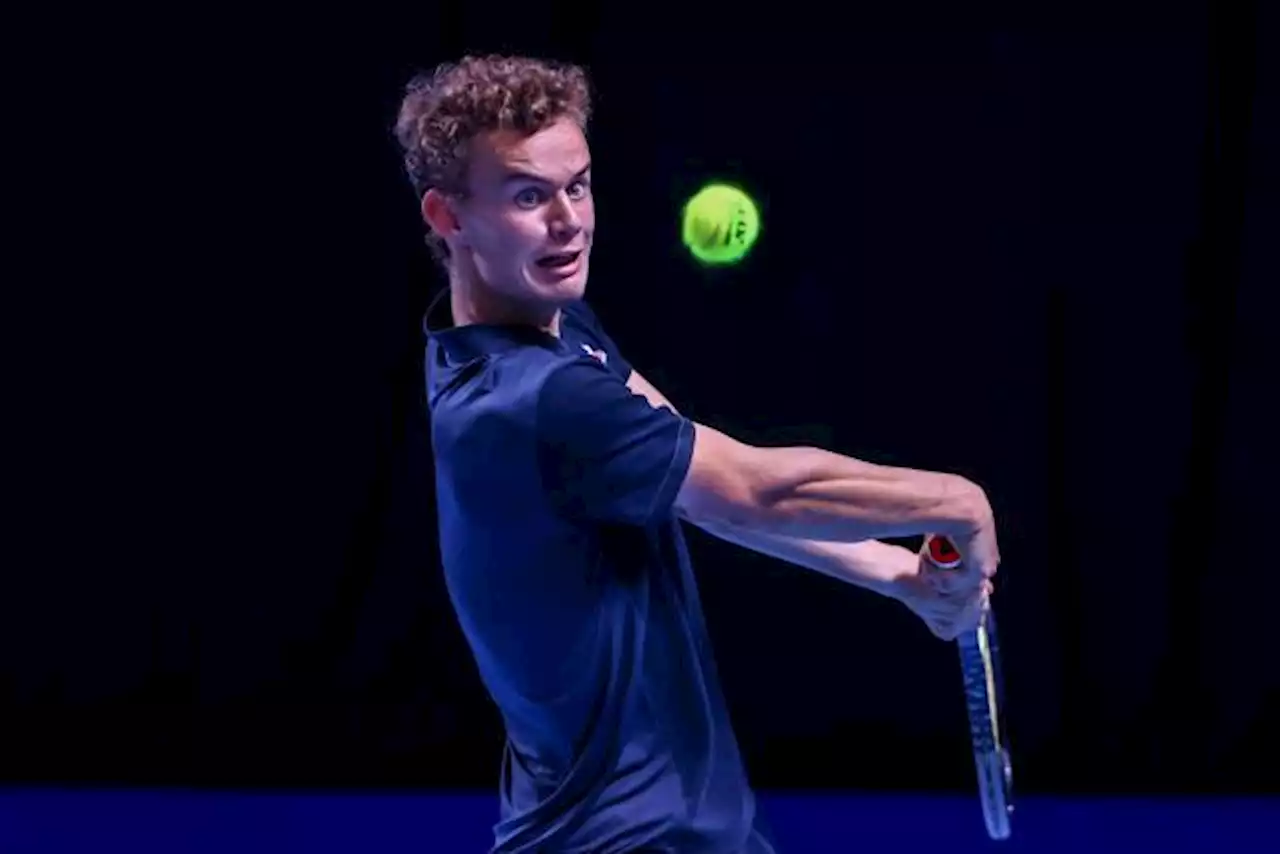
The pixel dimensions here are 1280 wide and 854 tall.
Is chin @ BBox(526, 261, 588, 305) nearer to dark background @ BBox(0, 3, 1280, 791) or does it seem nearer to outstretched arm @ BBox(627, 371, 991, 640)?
outstretched arm @ BBox(627, 371, 991, 640)

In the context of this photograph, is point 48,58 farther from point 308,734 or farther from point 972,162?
point 972,162

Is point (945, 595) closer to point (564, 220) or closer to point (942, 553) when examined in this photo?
point (942, 553)

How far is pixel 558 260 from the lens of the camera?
68.0 inches

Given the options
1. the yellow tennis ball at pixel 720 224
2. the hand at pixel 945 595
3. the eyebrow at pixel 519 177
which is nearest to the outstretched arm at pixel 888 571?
the hand at pixel 945 595

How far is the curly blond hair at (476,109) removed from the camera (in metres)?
1.72

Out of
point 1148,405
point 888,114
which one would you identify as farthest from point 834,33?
point 1148,405

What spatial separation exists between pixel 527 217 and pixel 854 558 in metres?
0.50

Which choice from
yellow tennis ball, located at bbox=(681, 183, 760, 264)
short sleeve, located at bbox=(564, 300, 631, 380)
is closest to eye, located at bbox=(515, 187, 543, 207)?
short sleeve, located at bbox=(564, 300, 631, 380)

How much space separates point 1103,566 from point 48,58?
2.23m

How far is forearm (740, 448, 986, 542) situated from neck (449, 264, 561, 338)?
0.86ft

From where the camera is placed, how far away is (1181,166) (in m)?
3.51

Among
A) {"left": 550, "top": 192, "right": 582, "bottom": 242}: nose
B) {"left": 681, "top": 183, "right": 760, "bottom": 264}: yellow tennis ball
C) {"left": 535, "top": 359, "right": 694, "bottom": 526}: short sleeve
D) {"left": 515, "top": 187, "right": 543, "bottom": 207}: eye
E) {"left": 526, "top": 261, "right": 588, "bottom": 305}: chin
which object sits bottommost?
{"left": 681, "top": 183, "right": 760, "bottom": 264}: yellow tennis ball

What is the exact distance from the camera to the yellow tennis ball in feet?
11.6

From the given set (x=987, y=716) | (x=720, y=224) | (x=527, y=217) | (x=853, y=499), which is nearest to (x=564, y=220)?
(x=527, y=217)
